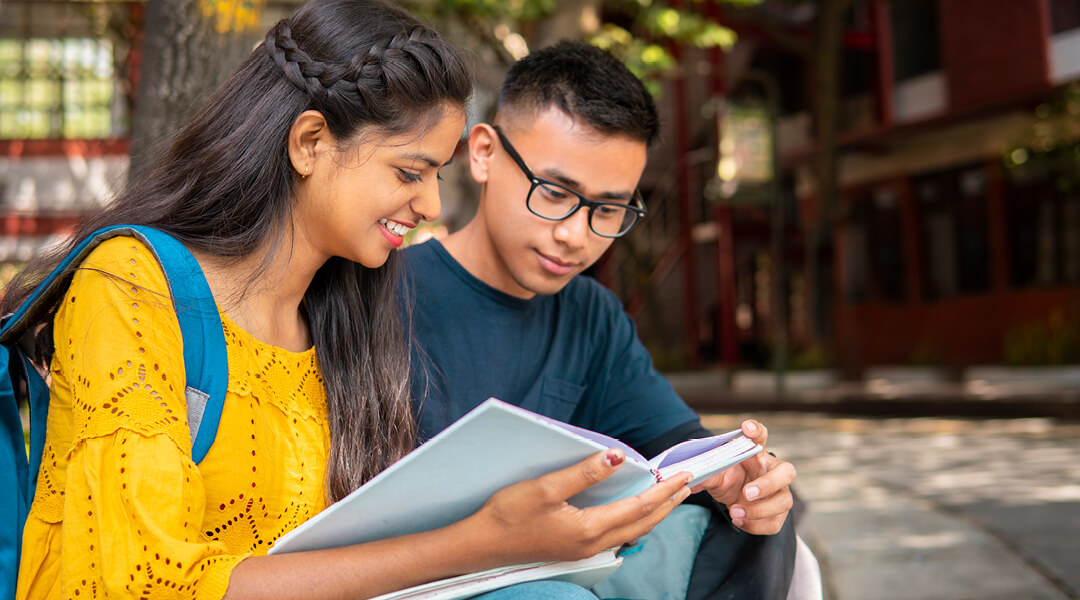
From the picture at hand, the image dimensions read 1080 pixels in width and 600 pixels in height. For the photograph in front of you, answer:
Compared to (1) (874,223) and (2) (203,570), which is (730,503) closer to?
(2) (203,570)

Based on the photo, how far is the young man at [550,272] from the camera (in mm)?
2396

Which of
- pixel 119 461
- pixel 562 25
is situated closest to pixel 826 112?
pixel 562 25

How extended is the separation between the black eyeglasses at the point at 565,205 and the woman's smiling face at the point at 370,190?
58 centimetres

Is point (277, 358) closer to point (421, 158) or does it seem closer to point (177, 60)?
point (421, 158)

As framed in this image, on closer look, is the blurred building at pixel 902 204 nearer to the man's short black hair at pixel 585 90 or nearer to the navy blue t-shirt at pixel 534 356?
the man's short black hair at pixel 585 90

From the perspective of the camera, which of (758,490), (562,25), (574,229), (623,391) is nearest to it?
(758,490)

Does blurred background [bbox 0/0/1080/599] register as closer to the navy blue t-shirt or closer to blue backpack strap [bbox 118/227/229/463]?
the navy blue t-shirt

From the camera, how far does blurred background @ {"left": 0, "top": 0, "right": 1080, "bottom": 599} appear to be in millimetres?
7691

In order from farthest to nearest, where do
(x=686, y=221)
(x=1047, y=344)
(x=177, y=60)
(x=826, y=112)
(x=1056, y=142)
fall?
(x=686, y=221)
(x=826, y=112)
(x=1047, y=344)
(x=1056, y=142)
(x=177, y=60)

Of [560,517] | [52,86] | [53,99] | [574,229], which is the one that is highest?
[52,86]

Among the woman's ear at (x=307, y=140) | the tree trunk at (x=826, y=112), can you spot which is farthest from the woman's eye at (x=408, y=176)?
the tree trunk at (x=826, y=112)

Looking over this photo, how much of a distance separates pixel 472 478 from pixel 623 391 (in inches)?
41.7

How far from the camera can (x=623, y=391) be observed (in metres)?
2.50

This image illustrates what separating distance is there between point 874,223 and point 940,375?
476 centimetres
